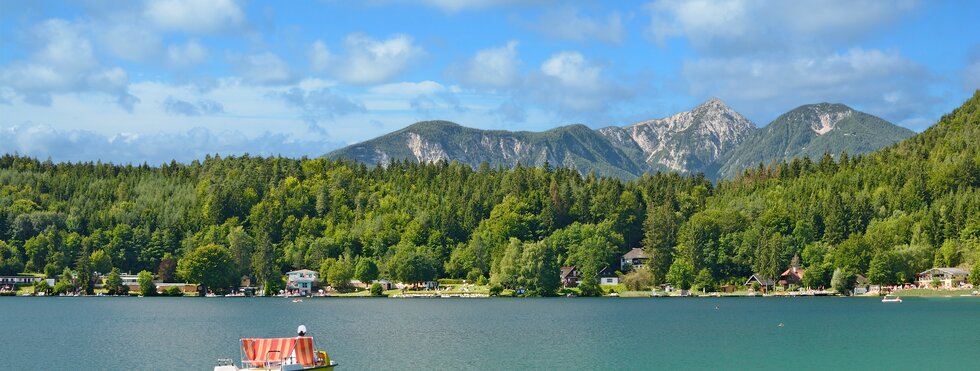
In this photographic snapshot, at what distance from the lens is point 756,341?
2766 inches

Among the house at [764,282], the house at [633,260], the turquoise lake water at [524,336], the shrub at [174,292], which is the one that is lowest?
the turquoise lake water at [524,336]

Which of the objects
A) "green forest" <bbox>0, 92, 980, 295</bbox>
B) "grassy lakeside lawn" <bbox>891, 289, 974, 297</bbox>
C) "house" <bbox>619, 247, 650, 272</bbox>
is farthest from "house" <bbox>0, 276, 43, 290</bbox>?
"grassy lakeside lawn" <bbox>891, 289, 974, 297</bbox>

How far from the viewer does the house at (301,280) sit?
172250 mm

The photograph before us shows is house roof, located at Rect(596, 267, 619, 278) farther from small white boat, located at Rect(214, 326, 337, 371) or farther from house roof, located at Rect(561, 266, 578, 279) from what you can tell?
small white boat, located at Rect(214, 326, 337, 371)

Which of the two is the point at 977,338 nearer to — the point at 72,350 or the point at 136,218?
the point at 72,350

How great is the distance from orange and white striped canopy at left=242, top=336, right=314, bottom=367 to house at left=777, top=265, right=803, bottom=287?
415ft

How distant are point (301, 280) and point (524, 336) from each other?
4120 inches

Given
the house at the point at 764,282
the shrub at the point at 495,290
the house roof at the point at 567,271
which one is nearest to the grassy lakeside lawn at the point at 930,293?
the house at the point at 764,282

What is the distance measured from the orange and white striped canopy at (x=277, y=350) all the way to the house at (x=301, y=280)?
129m

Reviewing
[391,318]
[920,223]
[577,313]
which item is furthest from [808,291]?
[391,318]

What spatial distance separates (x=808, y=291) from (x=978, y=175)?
4789 cm

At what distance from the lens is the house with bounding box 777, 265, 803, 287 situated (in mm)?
159500

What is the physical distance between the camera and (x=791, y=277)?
15962 centimetres

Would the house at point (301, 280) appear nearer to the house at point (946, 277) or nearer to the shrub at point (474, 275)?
the shrub at point (474, 275)
